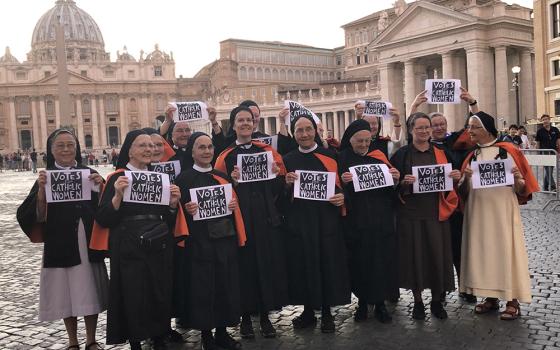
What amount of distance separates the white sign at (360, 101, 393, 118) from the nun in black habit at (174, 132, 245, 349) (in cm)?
303

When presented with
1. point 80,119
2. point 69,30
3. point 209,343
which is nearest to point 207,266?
point 209,343

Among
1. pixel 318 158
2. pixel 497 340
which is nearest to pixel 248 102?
pixel 318 158

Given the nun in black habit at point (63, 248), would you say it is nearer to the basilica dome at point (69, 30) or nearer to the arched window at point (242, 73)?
the arched window at point (242, 73)

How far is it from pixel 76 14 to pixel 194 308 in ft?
440

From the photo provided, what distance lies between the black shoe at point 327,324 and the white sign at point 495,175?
7.06ft

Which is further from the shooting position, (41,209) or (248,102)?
(248,102)

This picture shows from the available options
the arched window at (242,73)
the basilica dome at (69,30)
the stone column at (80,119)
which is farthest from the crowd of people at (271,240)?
the basilica dome at (69,30)

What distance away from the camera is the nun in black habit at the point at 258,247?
6.34 meters

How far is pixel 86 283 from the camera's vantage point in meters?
5.81

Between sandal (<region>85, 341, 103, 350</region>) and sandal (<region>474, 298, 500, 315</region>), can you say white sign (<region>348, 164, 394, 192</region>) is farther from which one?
sandal (<region>85, 341, 103, 350</region>)

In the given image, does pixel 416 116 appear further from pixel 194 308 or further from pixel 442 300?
pixel 194 308

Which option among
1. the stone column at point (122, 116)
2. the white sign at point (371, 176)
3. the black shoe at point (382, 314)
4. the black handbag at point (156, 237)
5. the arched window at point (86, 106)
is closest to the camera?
the black handbag at point (156, 237)

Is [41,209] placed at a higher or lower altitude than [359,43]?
lower

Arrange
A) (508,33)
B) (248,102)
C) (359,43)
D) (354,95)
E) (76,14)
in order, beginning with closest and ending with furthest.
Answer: (248,102)
(508,33)
(354,95)
(359,43)
(76,14)
